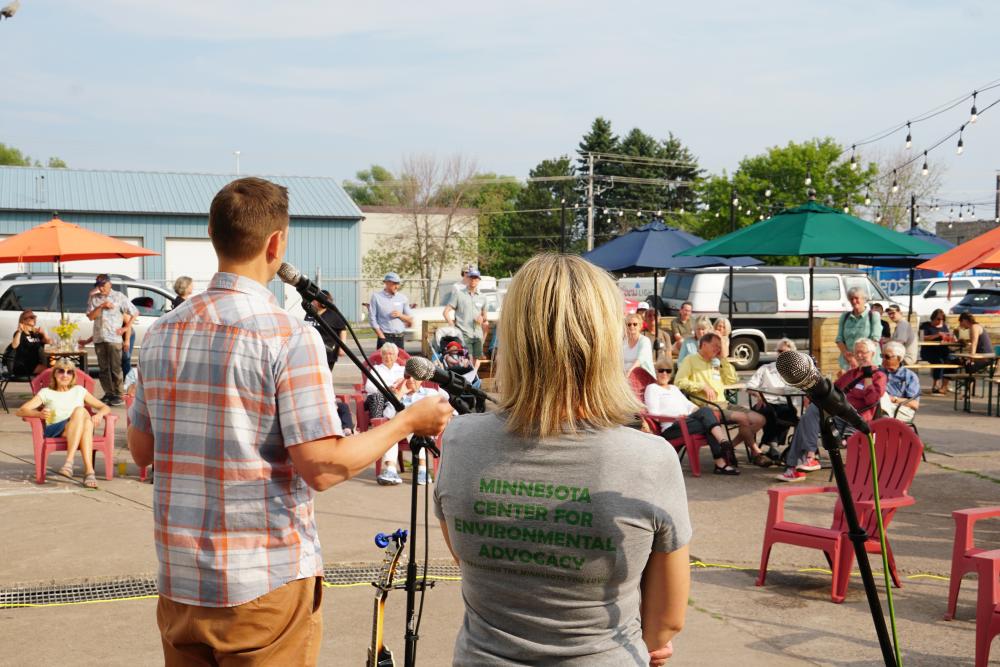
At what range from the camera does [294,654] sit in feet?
8.40

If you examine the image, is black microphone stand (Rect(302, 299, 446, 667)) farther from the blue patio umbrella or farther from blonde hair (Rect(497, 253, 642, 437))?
the blue patio umbrella

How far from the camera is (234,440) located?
246 centimetres

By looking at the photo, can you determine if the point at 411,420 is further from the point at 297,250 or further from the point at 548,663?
the point at 297,250

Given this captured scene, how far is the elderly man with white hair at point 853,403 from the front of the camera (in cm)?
901

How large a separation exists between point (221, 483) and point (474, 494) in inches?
29.4

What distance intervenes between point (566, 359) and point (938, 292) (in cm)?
2898

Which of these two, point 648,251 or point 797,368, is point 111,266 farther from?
point 797,368

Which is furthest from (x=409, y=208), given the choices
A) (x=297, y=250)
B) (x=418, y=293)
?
(x=297, y=250)

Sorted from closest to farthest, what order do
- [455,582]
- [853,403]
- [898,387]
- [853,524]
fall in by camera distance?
[853,524] < [455,582] < [853,403] < [898,387]

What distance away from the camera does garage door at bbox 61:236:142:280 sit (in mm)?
30281

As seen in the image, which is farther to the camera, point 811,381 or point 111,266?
point 111,266

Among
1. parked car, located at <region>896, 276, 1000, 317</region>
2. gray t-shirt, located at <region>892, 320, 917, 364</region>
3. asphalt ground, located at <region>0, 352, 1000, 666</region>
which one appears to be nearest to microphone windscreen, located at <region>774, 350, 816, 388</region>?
asphalt ground, located at <region>0, 352, 1000, 666</region>

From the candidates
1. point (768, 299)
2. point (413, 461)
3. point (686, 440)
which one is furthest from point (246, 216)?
point (768, 299)

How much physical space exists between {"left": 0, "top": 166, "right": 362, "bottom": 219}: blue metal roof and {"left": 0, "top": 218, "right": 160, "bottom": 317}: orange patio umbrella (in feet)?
57.3
